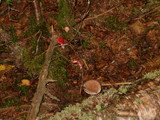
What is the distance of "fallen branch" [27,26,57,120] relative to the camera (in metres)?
2.96

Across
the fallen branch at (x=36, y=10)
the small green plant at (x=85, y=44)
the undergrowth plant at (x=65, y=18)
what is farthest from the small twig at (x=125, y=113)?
the fallen branch at (x=36, y=10)

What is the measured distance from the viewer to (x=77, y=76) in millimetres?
3812

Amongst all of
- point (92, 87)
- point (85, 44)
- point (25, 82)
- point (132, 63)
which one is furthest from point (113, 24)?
point (25, 82)

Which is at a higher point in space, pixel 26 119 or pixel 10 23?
pixel 10 23

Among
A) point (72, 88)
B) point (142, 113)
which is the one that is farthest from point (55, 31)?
point (142, 113)

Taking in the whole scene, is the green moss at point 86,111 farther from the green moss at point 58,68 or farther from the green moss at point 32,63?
the green moss at point 32,63

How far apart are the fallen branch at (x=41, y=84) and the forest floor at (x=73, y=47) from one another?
15 cm

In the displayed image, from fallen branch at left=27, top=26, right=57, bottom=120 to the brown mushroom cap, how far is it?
850mm

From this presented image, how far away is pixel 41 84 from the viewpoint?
10.9 feet

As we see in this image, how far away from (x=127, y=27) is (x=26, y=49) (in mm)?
2475

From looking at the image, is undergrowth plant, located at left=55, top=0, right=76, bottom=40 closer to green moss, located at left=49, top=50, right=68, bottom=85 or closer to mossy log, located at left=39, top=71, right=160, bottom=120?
green moss, located at left=49, top=50, right=68, bottom=85

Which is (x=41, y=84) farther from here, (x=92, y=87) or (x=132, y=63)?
(x=132, y=63)

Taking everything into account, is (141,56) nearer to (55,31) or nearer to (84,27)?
(84,27)

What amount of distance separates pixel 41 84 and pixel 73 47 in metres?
1.18
